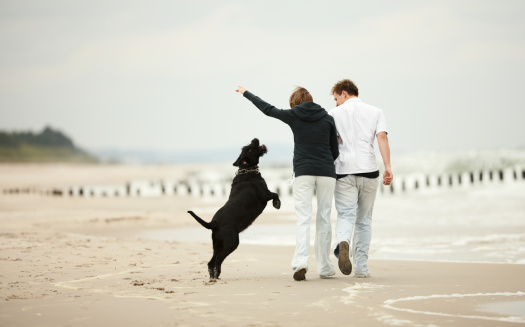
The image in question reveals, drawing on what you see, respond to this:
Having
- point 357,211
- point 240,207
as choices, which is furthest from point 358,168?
point 240,207

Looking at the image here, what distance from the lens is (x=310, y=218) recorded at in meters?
6.66

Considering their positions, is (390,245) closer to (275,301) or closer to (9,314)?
(275,301)

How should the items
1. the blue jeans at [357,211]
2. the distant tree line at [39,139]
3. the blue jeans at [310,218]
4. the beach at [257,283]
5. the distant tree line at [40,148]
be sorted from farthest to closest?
the distant tree line at [39,139]
the distant tree line at [40,148]
the blue jeans at [357,211]
the blue jeans at [310,218]
the beach at [257,283]

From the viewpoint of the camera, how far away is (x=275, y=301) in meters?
5.34

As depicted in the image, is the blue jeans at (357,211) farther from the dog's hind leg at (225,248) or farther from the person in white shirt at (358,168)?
the dog's hind leg at (225,248)

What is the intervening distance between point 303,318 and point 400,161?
44.6 metres

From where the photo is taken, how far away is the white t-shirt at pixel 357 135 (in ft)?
22.0

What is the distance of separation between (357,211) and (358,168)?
18.8 inches

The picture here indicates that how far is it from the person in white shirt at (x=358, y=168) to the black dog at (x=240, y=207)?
63cm

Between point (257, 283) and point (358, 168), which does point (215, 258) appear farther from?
point (358, 168)

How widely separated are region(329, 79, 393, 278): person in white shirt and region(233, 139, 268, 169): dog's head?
0.74 m

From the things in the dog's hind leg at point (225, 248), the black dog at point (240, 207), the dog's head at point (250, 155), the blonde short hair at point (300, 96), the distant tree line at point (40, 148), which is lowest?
the dog's hind leg at point (225, 248)

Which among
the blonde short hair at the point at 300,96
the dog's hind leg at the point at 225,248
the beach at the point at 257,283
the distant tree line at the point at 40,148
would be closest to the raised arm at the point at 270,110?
the blonde short hair at the point at 300,96

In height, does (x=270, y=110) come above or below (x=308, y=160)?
above
